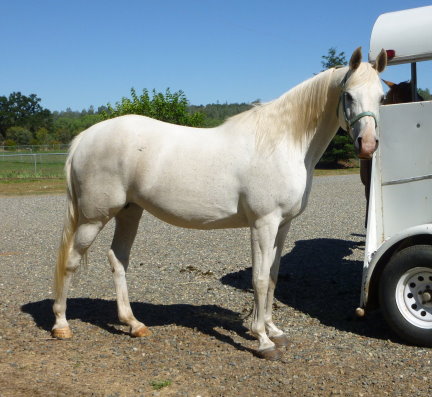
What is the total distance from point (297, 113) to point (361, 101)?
2.03 ft

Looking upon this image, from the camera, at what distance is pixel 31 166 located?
32156mm

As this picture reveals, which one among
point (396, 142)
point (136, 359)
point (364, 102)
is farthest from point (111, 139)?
point (396, 142)

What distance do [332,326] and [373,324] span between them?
414 mm

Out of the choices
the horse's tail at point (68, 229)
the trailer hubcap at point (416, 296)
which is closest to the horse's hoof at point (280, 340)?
the trailer hubcap at point (416, 296)

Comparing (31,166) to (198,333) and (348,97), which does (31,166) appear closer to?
(198,333)

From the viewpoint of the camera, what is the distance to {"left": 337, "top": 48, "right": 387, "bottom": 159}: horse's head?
359 cm

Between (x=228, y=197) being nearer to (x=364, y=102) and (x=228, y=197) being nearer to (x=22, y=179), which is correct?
(x=364, y=102)

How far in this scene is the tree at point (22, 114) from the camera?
68688mm

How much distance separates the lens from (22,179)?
2453cm

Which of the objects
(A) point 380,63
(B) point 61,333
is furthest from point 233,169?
(B) point 61,333

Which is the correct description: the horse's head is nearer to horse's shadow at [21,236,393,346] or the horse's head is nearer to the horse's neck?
the horse's neck

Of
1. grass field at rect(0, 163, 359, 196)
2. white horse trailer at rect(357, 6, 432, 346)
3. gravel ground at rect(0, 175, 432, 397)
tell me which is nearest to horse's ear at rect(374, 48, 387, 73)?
white horse trailer at rect(357, 6, 432, 346)

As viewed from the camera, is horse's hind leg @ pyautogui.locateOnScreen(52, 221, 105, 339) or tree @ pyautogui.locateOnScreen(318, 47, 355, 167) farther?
tree @ pyautogui.locateOnScreen(318, 47, 355, 167)

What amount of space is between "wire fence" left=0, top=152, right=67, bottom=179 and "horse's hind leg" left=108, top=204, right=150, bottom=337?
21.1 meters
